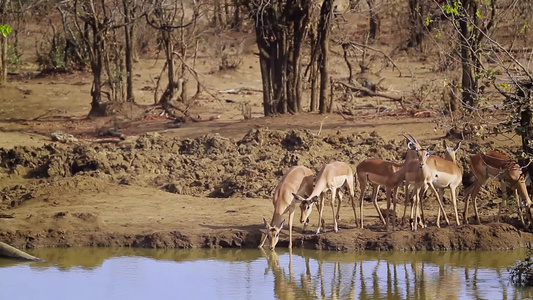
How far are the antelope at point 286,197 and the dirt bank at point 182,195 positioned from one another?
1.12 feet

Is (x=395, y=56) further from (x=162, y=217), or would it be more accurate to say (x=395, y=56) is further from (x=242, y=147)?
(x=162, y=217)

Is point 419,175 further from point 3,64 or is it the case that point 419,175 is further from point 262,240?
point 3,64

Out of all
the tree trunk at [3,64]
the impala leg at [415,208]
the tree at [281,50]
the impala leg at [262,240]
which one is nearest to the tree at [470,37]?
the impala leg at [415,208]

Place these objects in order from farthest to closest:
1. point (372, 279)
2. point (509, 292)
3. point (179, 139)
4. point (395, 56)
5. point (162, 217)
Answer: point (395, 56) < point (179, 139) < point (162, 217) < point (372, 279) < point (509, 292)

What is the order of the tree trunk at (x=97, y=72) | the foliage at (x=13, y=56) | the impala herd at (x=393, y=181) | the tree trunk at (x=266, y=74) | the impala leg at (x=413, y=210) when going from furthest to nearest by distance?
the foliage at (x=13, y=56)
the tree trunk at (x=97, y=72)
the tree trunk at (x=266, y=74)
the impala leg at (x=413, y=210)
the impala herd at (x=393, y=181)

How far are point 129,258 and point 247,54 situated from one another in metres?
19.5

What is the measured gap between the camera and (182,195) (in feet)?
49.9

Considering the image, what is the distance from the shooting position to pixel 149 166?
1675 cm

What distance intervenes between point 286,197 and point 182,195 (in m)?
3.51

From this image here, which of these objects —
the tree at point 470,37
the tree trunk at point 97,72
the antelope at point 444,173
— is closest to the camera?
the tree at point 470,37

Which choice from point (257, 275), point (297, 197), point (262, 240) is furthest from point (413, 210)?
point (257, 275)

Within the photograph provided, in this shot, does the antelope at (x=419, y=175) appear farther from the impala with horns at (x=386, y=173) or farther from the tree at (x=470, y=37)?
the tree at (x=470, y=37)

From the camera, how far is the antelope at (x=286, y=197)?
11969 mm

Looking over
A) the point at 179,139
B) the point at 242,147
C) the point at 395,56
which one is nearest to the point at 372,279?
the point at 242,147
